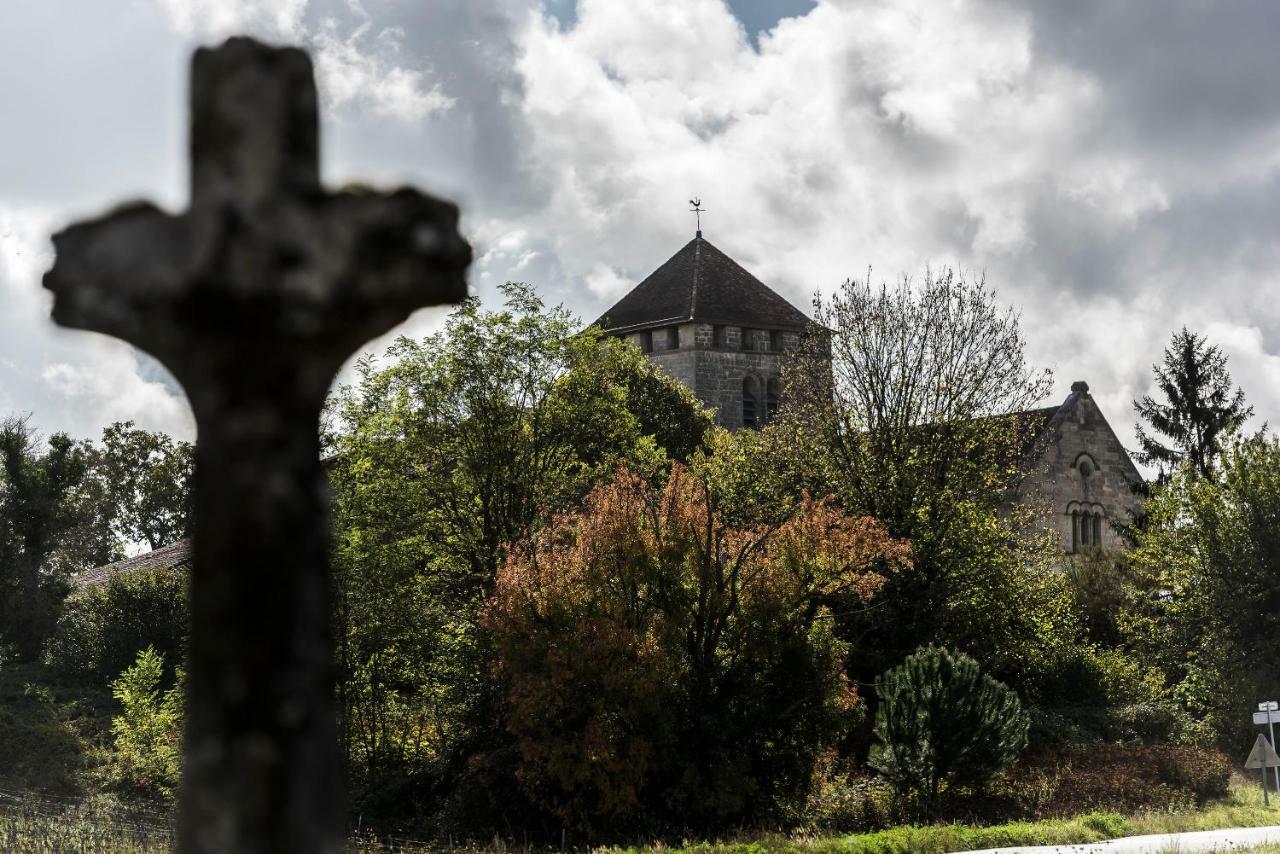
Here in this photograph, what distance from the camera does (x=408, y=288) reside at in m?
2.62

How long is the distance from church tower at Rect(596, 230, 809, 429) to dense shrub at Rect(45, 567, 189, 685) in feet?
76.5

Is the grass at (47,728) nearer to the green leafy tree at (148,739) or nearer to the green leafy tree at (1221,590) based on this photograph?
the green leafy tree at (148,739)

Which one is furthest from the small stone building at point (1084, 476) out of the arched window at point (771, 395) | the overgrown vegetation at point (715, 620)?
the arched window at point (771, 395)

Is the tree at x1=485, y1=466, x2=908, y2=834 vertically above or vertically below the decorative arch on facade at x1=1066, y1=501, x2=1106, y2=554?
below

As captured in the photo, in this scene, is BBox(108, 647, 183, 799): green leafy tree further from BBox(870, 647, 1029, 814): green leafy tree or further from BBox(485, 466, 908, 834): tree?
BBox(870, 647, 1029, 814): green leafy tree

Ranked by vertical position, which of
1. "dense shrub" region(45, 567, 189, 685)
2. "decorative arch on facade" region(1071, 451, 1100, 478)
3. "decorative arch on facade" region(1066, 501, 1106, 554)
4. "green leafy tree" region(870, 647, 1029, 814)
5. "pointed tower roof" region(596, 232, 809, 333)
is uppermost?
"pointed tower roof" region(596, 232, 809, 333)

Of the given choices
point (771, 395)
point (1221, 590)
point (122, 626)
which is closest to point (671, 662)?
point (1221, 590)

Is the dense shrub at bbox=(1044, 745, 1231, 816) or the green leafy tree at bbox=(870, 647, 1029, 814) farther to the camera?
the dense shrub at bbox=(1044, 745, 1231, 816)

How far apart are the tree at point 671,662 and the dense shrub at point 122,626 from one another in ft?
77.9

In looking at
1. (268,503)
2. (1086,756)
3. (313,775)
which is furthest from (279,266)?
(1086,756)

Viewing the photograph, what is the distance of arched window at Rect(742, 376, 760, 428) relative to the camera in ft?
199

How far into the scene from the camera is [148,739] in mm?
28797

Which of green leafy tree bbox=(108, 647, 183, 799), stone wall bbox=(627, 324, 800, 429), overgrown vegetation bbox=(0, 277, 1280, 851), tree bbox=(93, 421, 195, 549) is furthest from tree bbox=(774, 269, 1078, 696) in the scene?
tree bbox=(93, 421, 195, 549)

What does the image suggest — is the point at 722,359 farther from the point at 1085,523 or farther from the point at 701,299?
the point at 1085,523
